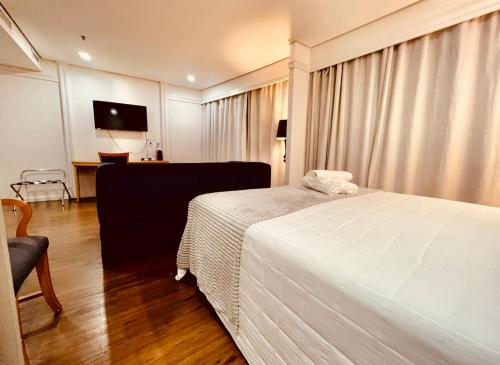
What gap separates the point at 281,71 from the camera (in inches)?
132

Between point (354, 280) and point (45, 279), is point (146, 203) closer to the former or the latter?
point (45, 279)

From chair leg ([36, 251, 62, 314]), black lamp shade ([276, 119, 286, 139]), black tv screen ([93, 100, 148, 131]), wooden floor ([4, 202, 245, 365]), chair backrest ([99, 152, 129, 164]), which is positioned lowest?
wooden floor ([4, 202, 245, 365])

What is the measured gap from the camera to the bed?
41 cm

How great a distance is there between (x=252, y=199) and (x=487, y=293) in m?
0.98

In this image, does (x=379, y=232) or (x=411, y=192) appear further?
(x=411, y=192)

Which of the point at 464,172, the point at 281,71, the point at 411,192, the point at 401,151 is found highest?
the point at 281,71

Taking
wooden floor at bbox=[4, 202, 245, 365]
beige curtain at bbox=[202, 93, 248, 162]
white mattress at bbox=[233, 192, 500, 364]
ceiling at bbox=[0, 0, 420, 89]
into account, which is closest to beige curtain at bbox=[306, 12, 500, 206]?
ceiling at bbox=[0, 0, 420, 89]

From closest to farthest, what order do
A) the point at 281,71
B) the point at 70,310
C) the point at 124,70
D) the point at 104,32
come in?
1. the point at 70,310
2. the point at 104,32
3. the point at 281,71
4. the point at 124,70

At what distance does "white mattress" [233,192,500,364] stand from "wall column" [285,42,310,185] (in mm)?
1972

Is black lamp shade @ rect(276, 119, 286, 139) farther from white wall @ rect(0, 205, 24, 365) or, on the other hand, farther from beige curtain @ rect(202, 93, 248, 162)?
white wall @ rect(0, 205, 24, 365)

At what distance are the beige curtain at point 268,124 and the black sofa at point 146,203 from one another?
6.10 feet

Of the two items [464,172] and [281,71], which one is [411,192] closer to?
[464,172]

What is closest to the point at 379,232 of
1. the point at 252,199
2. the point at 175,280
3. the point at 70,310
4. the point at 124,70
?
the point at 252,199

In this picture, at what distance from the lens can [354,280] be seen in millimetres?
516
